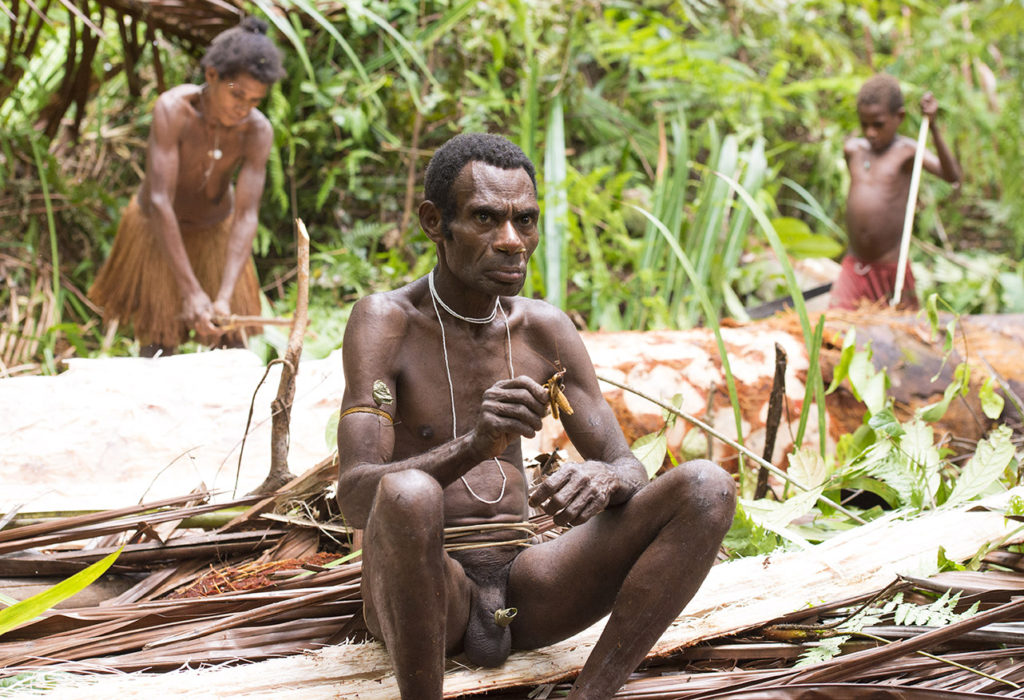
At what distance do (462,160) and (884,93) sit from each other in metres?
4.45

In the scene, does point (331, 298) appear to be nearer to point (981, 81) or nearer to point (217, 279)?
point (217, 279)

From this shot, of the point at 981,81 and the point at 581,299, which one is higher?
the point at 981,81

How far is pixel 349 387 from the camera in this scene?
198 centimetres

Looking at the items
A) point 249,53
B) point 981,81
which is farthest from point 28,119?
point 981,81

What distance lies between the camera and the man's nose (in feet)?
6.27

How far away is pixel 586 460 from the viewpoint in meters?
2.04

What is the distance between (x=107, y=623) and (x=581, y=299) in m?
3.51

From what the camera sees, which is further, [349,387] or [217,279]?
[217,279]

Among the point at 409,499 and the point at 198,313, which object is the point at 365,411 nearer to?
the point at 409,499

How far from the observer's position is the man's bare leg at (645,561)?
1840 mm

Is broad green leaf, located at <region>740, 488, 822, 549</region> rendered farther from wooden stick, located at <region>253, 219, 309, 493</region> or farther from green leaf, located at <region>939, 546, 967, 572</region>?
wooden stick, located at <region>253, 219, 309, 493</region>

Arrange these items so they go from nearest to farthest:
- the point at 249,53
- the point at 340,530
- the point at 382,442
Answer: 1. the point at 382,442
2. the point at 340,530
3. the point at 249,53

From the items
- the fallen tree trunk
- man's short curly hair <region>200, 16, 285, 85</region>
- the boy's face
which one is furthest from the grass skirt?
the boy's face

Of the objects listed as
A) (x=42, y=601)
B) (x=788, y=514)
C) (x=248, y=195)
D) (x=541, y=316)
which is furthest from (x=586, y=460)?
(x=248, y=195)
